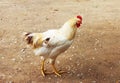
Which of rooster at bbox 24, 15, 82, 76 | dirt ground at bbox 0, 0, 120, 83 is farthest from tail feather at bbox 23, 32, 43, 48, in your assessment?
dirt ground at bbox 0, 0, 120, 83

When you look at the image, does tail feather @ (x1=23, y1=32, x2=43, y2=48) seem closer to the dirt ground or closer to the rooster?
the rooster

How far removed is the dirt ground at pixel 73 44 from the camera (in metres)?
5.09

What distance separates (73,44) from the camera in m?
6.25

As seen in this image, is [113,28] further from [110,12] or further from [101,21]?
[110,12]

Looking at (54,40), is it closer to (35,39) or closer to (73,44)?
(35,39)

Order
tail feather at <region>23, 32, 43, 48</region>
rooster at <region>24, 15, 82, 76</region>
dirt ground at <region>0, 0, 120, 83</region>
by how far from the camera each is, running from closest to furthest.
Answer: rooster at <region>24, 15, 82, 76</region>, tail feather at <region>23, 32, 43, 48</region>, dirt ground at <region>0, 0, 120, 83</region>

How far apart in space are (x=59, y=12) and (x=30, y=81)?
4007 mm

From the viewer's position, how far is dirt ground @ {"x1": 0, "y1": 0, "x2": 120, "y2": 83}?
5.09m

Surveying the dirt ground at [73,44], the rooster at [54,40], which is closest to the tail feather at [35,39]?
the rooster at [54,40]

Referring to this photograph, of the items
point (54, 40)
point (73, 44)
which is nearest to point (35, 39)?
point (54, 40)

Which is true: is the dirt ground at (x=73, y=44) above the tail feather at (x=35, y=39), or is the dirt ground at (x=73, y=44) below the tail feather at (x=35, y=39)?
below

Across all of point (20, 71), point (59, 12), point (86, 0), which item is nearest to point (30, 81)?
point (20, 71)

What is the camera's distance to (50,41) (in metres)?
4.69

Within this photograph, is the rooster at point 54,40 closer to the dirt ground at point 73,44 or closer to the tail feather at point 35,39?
the tail feather at point 35,39
